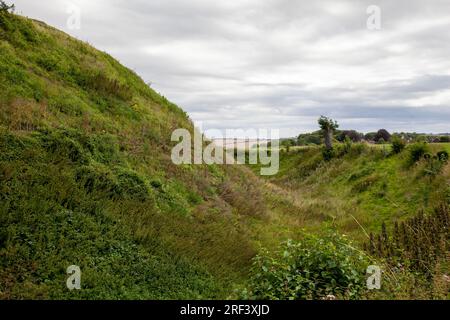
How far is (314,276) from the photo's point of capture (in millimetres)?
7473

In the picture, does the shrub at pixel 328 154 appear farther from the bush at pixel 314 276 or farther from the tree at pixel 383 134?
the bush at pixel 314 276

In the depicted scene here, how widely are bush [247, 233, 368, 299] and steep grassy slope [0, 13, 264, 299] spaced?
1.40 metres

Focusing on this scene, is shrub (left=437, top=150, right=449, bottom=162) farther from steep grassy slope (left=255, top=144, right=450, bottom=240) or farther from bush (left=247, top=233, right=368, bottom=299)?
bush (left=247, top=233, right=368, bottom=299)

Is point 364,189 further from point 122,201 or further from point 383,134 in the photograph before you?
point 383,134

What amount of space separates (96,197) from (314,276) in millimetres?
5822

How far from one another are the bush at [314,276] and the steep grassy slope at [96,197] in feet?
4.58

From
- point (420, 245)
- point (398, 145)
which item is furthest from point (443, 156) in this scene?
point (420, 245)

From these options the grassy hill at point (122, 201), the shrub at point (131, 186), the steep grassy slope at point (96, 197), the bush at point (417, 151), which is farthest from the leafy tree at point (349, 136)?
the shrub at point (131, 186)

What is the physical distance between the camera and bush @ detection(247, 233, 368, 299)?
7.04 meters

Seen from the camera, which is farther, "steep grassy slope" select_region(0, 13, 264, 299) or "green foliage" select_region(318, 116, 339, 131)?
"green foliage" select_region(318, 116, 339, 131)

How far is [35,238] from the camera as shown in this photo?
7777 millimetres

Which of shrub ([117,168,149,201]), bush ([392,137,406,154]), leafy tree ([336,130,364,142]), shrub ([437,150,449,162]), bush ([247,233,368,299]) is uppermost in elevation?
leafy tree ([336,130,364,142])

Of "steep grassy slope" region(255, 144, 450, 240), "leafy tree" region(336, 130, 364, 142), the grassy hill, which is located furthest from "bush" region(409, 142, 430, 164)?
"leafy tree" region(336, 130, 364, 142)

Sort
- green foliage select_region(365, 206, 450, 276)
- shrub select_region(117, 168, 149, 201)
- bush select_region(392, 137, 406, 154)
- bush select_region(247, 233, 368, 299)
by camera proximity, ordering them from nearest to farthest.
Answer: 1. bush select_region(247, 233, 368, 299)
2. green foliage select_region(365, 206, 450, 276)
3. shrub select_region(117, 168, 149, 201)
4. bush select_region(392, 137, 406, 154)
